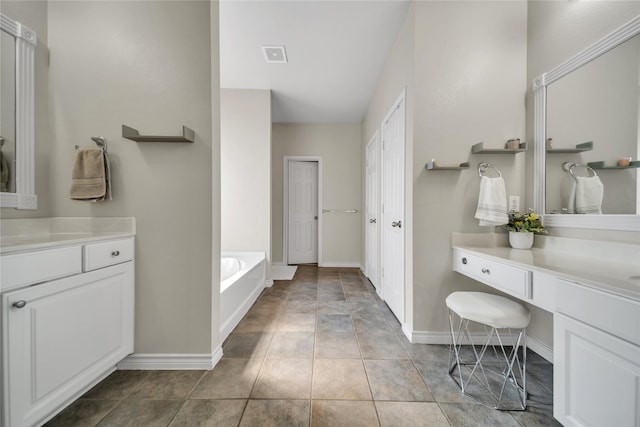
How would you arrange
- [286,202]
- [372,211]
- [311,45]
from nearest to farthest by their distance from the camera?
[311,45], [372,211], [286,202]

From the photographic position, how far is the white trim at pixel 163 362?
163cm

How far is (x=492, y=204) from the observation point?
1.78 m

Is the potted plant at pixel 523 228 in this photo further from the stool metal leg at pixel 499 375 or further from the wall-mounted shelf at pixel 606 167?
the stool metal leg at pixel 499 375

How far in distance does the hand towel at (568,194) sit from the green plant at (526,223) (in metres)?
0.15

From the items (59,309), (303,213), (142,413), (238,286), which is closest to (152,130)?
(59,309)

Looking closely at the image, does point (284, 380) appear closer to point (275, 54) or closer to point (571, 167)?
point (571, 167)

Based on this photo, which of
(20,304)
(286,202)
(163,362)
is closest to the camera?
(20,304)

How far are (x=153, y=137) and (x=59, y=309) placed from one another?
3.22 feet

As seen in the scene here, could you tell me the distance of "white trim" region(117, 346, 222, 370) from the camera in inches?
64.3

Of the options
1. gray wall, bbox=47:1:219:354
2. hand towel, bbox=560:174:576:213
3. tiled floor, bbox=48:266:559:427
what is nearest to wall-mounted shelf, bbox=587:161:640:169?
hand towel, bbox=560:174:576:213

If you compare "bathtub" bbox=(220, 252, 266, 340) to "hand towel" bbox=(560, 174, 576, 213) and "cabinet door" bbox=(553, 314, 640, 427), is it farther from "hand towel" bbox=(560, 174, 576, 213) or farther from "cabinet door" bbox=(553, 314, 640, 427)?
"hand towel" bbox=(560, 174, 576, 213)

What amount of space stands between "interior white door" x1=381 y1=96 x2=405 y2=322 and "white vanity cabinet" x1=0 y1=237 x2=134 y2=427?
2.01 meters

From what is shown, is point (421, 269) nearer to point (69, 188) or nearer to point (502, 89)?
point (502, 89)

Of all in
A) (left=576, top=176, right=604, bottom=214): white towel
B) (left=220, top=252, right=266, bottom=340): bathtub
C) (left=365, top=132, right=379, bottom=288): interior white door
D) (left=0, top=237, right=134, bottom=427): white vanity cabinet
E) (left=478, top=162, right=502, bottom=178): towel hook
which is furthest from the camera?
(left=365, top=132, right=379, bottom=288): interior white door
